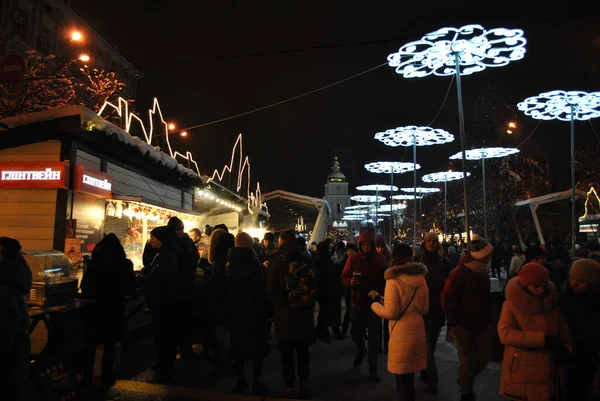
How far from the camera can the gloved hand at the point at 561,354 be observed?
3492 millimetres

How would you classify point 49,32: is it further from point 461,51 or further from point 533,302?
point 533,302

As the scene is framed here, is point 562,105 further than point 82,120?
Yes

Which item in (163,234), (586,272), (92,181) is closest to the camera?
(586,272)

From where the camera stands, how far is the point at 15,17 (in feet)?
93.6

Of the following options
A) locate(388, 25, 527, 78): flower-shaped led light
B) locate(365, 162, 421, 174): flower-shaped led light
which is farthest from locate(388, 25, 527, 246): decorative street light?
locate(365, 162, 421, 174): flower-shaped led light

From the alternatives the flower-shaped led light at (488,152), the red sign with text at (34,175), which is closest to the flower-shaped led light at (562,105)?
the flower-shaped led light at (488,152)

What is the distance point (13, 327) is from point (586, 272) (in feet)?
16.9

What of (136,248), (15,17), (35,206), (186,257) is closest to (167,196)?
(136,248)

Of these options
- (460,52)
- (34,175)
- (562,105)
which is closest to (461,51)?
(460,52)

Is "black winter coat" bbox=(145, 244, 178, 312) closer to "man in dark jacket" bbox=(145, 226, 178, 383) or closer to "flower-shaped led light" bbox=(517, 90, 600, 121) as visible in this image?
"man in dark jacket" bbox=(145, 226, 178, 383)

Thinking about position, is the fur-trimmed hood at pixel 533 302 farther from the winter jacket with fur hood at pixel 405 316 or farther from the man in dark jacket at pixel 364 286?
the man in dark jacket at pixel 364 286

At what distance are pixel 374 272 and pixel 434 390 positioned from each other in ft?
5.77

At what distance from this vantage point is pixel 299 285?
16.6 feet

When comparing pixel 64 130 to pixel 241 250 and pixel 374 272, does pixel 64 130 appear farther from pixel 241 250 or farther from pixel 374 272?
pixel 374 272
